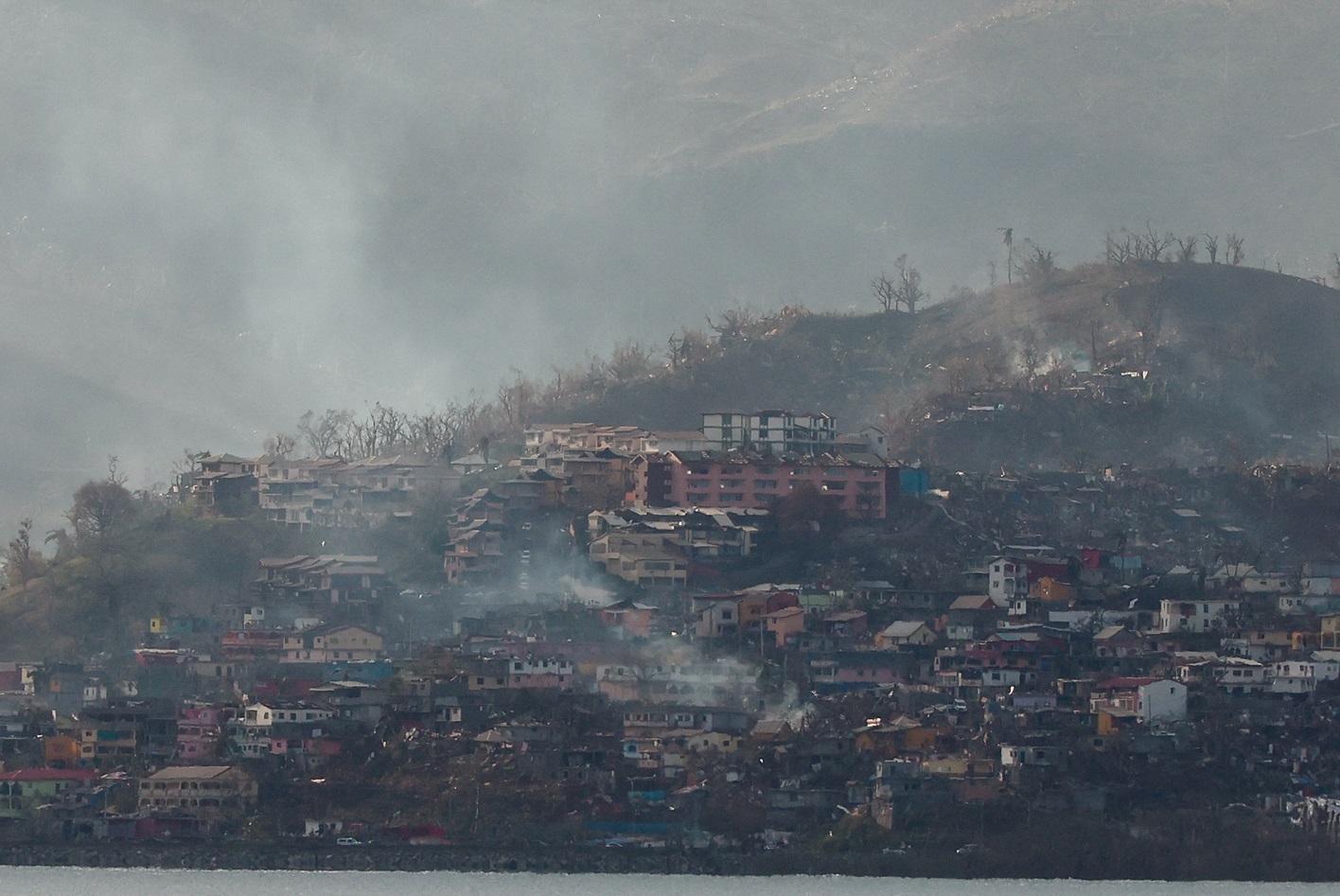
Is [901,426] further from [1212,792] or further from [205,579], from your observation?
[1212,792]

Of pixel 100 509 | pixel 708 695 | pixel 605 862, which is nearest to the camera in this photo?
pixel 605 862

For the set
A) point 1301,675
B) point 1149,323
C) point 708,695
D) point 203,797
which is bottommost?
point 203,797

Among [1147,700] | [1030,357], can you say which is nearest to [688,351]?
[1030,357]

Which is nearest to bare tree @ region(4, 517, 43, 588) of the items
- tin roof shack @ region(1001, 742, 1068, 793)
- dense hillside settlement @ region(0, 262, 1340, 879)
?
dense hillside settlement @ region(0, 262, 1340, 879)

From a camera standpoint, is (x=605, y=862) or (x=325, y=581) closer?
(x=605, y=862)

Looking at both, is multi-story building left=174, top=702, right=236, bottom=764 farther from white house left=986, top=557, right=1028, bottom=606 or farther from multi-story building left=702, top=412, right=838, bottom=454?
multi-story building left=702, top=412, right=838, bottom=454

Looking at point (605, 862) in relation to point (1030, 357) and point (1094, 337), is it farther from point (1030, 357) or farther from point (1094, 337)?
point (1094, 337)

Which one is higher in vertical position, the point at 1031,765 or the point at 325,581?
the point at 325,581
